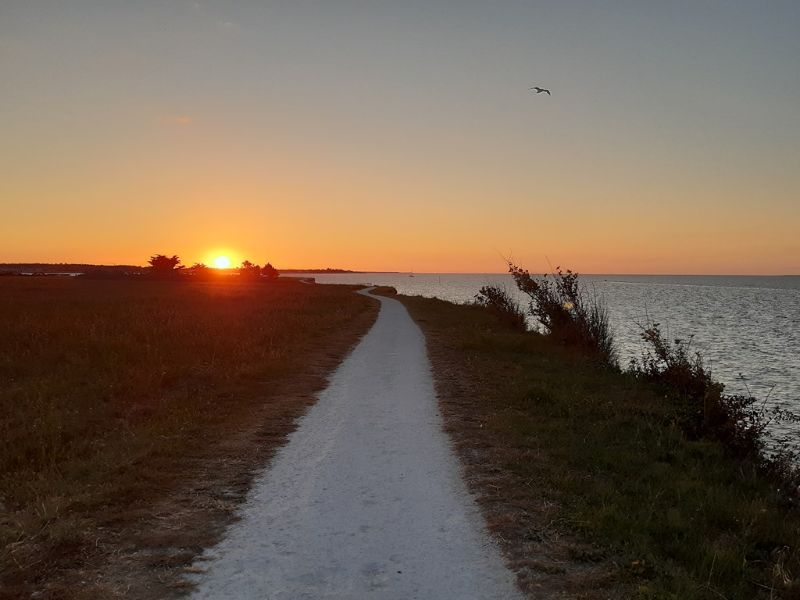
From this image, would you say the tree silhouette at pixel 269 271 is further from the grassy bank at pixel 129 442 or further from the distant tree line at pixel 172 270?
the grassy bank at pixel 129 442

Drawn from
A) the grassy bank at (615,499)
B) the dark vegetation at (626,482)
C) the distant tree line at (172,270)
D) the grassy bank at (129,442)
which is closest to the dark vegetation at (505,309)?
the grassy bank at (129,442)

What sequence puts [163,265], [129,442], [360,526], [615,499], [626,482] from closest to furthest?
[360,526]
[615,499]
[626,482]
[129,442]
[163,265]

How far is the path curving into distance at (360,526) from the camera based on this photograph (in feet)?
15.8

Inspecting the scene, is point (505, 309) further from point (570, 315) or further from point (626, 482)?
point (626, 482)

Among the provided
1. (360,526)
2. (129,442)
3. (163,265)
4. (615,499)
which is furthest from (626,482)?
(163,265)

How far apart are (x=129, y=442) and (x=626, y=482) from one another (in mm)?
7475

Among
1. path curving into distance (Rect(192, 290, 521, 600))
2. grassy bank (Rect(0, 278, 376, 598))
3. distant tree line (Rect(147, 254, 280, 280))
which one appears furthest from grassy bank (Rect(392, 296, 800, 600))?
distant tree line (Rect(147, 254, 280, 280))

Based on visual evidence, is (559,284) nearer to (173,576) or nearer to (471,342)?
(471,342)

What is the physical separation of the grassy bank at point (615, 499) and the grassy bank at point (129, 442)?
329 cm

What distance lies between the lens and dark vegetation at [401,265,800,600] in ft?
17.1

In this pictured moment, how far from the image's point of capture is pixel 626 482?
756 centimetres

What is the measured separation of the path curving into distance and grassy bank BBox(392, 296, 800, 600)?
42 centimetres

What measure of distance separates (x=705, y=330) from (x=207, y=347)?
3298 cm

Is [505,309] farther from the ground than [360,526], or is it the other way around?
[505,309]
